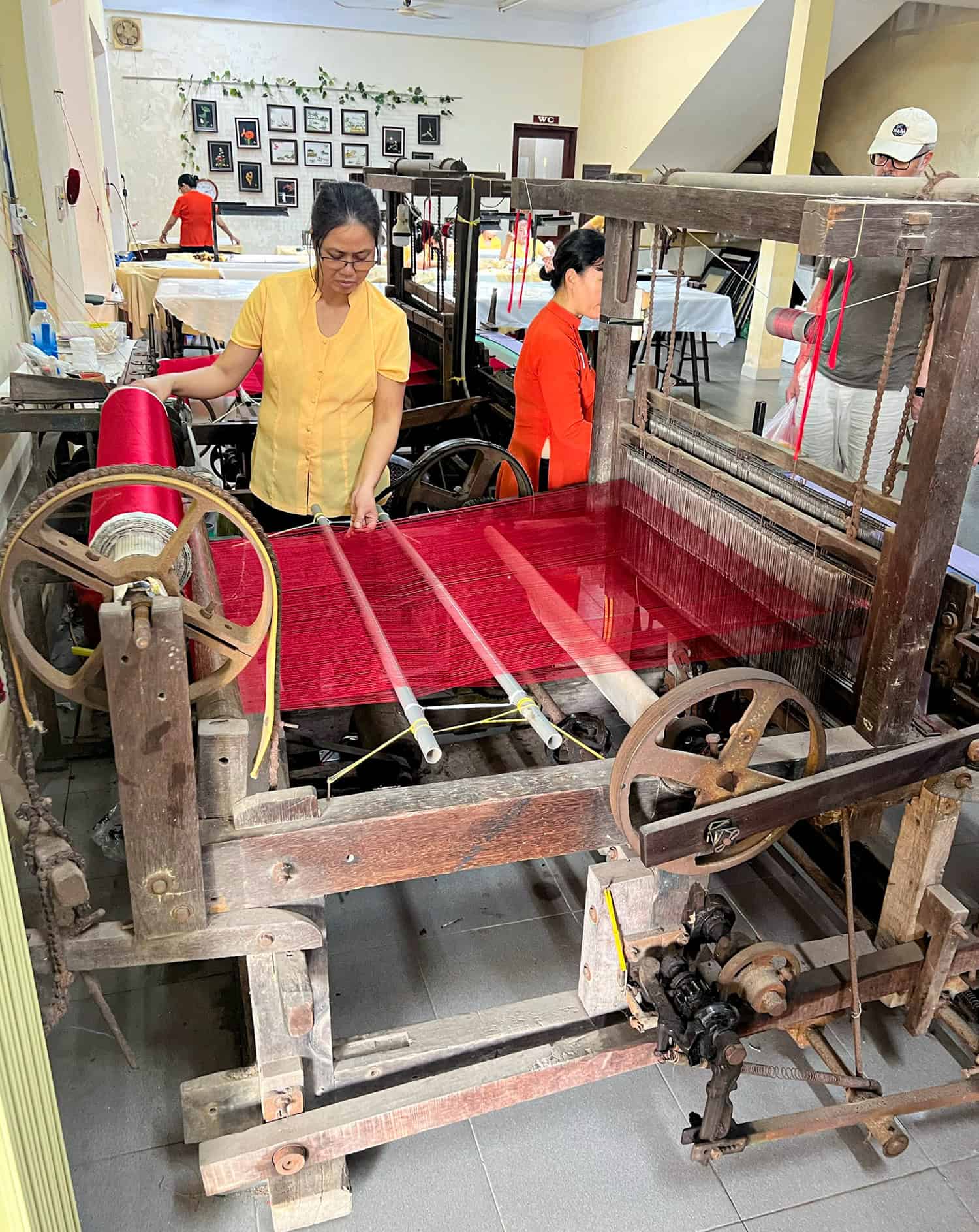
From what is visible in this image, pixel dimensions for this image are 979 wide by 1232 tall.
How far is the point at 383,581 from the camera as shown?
2.25 metres

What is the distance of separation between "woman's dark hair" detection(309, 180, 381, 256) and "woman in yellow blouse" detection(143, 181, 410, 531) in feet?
0.06

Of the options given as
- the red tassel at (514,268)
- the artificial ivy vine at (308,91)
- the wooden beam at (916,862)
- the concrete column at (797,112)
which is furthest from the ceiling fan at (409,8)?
the wooden beam at (916,862)

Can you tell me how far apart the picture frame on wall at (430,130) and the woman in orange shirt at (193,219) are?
355 centimetres

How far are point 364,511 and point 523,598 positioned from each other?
486 millimetres

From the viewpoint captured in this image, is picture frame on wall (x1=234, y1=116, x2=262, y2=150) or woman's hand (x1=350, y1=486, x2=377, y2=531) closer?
woman's hand (x1=350, y1=486, x2=377, y2=531)

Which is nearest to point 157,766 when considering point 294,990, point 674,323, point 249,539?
point 249,539

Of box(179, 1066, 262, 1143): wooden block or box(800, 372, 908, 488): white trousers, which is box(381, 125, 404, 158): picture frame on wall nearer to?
box(800, 372, 908, 488): white trousers

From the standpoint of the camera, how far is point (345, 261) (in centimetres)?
219

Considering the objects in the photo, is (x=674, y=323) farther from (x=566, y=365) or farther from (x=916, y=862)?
(x=916, y=862)

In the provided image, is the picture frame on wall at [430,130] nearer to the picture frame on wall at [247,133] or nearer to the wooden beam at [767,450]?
the picture frame on wall at [247,133]

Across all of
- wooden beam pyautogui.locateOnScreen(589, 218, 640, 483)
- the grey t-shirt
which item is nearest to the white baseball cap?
the grey t-shirt

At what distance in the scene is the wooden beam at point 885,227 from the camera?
4.02 ft

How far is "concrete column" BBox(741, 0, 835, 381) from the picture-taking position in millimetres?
7441

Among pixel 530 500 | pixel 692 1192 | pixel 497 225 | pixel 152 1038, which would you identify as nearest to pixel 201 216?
pixel 497 225
